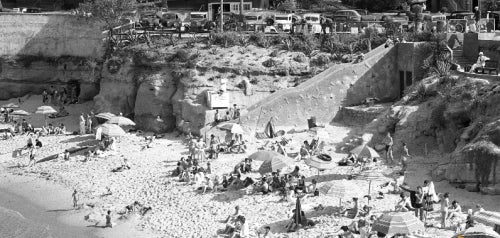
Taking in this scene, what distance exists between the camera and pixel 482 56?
103ft

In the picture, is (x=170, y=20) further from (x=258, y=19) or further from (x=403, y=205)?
(x=403, y=205)

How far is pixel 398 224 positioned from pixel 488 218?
239 centimetres

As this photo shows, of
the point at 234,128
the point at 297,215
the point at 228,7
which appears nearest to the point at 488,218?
the point at 297,215

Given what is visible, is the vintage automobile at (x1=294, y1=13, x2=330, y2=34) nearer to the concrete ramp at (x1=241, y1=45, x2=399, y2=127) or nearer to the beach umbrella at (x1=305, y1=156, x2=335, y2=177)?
the concrete ramp at (x1=241, y1=45, x2=399, y2=127)

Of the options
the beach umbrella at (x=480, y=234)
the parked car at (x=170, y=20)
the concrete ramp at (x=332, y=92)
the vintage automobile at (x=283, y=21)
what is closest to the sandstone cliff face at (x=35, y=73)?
Answer: the parked car at (x=170, y=20)

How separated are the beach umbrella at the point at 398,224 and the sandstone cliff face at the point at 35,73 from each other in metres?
27.2

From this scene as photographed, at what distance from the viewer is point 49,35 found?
45812 mm

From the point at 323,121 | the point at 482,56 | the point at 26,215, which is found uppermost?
the point at 482,56

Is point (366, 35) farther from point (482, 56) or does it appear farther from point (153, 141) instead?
point (153, 141)

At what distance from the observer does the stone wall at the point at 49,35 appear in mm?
44094

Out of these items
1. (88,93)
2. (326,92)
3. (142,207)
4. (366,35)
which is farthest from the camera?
(88,93)

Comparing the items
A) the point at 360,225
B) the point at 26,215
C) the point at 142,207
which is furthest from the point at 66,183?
the point at 360,225

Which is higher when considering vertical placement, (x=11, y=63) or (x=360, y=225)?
(x=11, y=63)

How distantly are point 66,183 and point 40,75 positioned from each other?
16190 mm
